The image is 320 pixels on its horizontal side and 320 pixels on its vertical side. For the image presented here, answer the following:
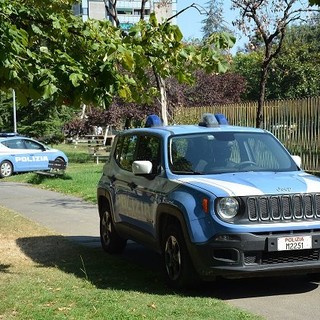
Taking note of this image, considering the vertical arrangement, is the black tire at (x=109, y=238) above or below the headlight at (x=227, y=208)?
below

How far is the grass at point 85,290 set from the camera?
6.24 m

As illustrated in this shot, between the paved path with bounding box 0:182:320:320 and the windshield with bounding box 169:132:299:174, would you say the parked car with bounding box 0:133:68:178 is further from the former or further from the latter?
the windshield with bounding box 169:132:299:174

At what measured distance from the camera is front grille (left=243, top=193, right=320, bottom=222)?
6848mm

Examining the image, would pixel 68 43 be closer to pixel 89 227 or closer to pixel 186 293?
pixel 186 293

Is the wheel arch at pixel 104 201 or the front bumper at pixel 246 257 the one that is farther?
the wheel arch at pixel 104 201

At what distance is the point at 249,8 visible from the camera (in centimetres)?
1875

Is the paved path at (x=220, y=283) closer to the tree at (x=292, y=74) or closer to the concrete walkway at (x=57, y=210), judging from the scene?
the concrete walkway at (x=57, y=210)

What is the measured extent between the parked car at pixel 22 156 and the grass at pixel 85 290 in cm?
1534

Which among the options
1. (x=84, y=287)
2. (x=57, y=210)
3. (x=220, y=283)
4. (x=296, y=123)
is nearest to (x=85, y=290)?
(x=84, y=287)

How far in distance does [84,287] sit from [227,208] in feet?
6.22

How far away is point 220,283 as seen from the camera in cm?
776

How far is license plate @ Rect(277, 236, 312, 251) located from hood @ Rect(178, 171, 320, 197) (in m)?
0.49

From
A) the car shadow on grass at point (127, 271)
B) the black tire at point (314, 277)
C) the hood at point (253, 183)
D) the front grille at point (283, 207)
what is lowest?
the car shadow on grass at point (127, 271)

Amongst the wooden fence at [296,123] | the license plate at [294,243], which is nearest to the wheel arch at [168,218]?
the license plate at [294,243]
